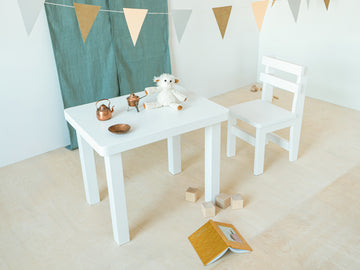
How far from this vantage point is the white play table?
1.61m

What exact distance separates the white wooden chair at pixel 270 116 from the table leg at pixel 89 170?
0.95 metres

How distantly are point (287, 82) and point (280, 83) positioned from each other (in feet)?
0.18

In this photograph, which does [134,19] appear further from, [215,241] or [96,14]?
[215,241]

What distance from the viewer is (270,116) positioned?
2301mm

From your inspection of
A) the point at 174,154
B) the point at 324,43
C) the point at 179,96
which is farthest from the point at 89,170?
the point at 324,43

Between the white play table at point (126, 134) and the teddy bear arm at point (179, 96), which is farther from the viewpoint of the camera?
the teddy bear arm at point (179, 96)

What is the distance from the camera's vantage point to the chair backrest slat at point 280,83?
2.27m

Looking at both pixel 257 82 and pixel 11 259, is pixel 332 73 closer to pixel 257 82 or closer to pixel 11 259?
pixel 257 82

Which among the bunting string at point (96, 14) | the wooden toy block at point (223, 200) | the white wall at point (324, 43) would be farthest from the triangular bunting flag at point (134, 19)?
the white wall at point (324, 43)

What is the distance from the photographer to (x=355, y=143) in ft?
8.68

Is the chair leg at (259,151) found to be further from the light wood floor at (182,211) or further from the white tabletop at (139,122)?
the white tabletop at (139,122)

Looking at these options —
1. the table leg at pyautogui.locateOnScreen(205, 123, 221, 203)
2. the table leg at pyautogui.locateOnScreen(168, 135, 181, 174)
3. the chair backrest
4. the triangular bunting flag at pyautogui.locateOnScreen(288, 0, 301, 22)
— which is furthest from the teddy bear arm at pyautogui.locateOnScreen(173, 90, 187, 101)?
the triangular bunting flag at pyautogui.locateOnScreen(288, 0, 301, 22)

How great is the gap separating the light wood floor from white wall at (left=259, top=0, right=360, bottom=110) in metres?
0.63

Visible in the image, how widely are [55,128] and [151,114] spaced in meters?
1.13
